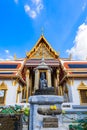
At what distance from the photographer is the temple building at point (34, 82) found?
1527 centimetres

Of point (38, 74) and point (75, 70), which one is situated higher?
point (75, 70)

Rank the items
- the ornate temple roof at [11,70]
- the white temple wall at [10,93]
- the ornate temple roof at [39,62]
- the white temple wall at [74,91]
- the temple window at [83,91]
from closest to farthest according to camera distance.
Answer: the white temple wall at [10,93] → the white temple wall at [74,91] → the temple window at [83,91] → the ornate temple roof at [11,70] → the ornate temple roof at [39,62]

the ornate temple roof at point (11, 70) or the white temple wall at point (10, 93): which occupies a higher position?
the ornate temple roof at point (11, 70)

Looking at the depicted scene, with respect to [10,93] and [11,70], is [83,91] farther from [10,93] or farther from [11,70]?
[11,70]

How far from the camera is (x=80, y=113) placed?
7.50 metres

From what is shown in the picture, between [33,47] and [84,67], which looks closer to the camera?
[84,67]

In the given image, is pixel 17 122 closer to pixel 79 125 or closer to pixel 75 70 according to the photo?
pixel 79 125

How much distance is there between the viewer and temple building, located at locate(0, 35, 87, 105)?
601 inches

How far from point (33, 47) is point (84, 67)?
22.2 ft

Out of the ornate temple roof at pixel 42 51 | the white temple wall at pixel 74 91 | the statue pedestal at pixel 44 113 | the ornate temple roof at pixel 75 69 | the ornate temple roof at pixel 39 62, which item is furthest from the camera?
the ornate temple roof at pixel 42 51

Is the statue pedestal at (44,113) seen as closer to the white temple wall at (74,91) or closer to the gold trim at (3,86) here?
the white temple wall at (74,91)

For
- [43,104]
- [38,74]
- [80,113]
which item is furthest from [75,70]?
[43,104]

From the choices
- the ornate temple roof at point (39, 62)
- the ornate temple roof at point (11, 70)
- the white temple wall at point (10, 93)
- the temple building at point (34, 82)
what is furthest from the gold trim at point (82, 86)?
the white temple wall at point (10, 93)

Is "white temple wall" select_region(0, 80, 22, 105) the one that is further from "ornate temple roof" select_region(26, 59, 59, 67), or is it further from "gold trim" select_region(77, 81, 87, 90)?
"gold trim" select_region(77, 81, 87, 90)
